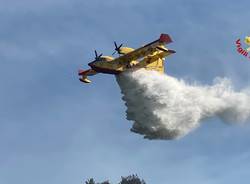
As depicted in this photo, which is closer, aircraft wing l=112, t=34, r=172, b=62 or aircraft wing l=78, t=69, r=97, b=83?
aircraft wing l=112, t=34, r=172, b=62

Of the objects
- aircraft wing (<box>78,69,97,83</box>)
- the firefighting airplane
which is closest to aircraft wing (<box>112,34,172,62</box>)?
the firefighting airplane

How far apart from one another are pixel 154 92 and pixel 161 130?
487 centimetres

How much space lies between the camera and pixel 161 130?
73812 millimetres

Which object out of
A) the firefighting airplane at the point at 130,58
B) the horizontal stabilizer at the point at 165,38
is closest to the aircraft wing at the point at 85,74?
the firefighting airplane at the point at 130,58

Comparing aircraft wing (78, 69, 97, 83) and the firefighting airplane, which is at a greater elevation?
aircraft wing (78, 69, 97, 83)

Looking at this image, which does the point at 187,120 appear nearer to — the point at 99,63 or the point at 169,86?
the point at 169,86

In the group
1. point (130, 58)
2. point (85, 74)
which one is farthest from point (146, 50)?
point (85, 74)

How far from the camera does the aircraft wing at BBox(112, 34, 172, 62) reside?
7100 centimetres

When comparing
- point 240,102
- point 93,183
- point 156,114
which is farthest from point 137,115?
point 93,183

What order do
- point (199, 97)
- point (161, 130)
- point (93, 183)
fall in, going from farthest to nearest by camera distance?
point (93, 183) → point (199, 97) → point (161, 130)

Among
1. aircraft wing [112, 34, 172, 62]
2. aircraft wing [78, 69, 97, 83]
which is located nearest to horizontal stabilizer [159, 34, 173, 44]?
aircraft wing [112, 34, 172, 62]

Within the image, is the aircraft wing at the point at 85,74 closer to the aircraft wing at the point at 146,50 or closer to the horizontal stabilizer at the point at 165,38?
the aircraft wing at the point at 146,50

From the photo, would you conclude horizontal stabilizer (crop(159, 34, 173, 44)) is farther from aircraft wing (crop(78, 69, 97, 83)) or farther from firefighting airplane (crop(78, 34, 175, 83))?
aircraft wing (crop(78, 69, 97, 83))

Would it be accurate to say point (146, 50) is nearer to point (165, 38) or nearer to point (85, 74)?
point (165, 38)
